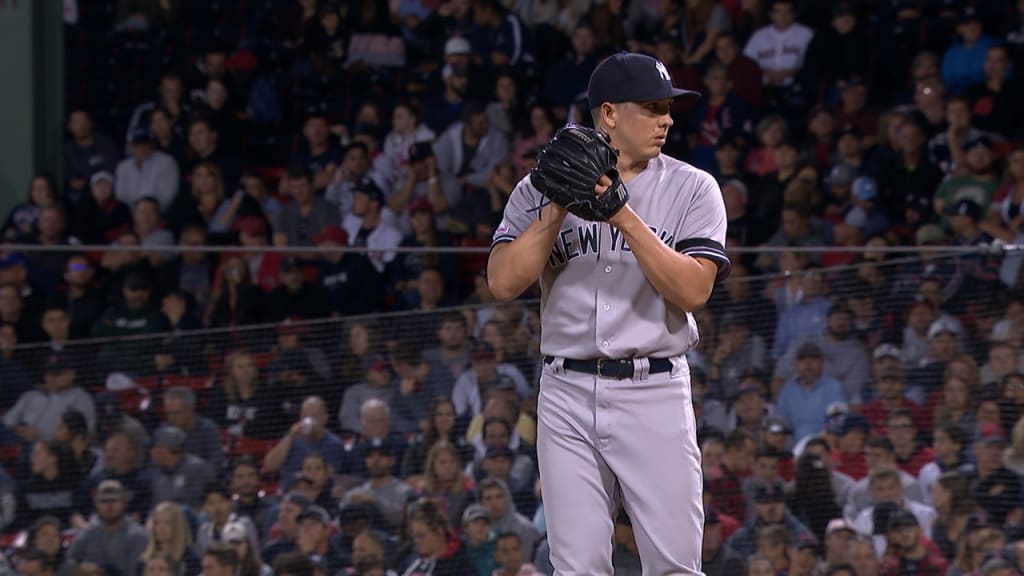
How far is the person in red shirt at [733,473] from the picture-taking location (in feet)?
19.6

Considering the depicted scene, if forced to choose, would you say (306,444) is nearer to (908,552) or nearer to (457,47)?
(908,552)

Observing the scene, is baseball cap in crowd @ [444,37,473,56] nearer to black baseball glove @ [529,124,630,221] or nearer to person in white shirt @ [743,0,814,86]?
person in white shirt @ [743,0,814,86]

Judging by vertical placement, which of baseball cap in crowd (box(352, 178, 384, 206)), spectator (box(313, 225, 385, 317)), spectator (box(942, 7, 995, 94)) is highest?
spectator (box(942, 7, 995, 94))

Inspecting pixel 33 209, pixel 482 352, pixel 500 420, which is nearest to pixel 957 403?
pixel 500 420

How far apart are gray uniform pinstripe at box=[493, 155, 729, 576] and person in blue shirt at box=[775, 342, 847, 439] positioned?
2.37 m

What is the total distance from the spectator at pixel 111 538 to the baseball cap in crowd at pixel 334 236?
10.3 feet

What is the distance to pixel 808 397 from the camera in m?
6.01

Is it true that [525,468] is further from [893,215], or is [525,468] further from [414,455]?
[893,215]

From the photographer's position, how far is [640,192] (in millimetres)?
3748

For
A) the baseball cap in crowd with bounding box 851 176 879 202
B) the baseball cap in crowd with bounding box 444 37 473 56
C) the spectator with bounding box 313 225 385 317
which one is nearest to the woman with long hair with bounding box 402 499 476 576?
the spectator with bounding box 313 225 385 317

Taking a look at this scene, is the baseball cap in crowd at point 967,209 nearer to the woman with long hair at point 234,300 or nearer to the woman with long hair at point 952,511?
the woman with long hair at point 952,511

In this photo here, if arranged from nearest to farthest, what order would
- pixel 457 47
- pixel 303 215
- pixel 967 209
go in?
pixel 967 209 → pixel 303 215 → pixel 457 47

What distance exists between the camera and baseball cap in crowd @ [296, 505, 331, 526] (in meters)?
6.37

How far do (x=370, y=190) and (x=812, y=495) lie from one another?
4557 mm
